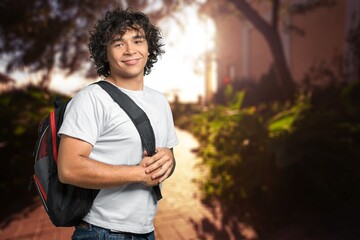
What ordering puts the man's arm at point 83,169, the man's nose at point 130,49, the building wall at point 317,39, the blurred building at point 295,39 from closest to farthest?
the man's arm at point 83,169, the man's nose at point 130,49, the blurred building at point 295,39, the building wall at point 317,39

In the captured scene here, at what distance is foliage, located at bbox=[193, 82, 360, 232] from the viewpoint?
4320mm

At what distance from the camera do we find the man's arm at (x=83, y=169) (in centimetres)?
134

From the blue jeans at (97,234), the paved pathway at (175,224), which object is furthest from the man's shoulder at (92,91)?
the paved pathway at (175,224)

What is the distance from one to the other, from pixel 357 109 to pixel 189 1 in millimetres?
6957

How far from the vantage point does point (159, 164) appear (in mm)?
1492

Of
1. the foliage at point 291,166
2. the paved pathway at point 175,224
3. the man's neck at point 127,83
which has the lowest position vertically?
the paved pathway at point 175,224

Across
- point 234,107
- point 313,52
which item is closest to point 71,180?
point 234,107

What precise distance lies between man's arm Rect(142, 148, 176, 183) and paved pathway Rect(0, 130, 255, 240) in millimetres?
2618

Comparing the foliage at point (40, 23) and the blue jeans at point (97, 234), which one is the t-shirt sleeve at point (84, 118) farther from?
the foliage at point (40, 23)

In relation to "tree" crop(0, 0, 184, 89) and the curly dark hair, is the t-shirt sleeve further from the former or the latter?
"tree" crop(0, 0, 184, 89)

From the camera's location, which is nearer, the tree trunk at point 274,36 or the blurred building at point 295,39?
the tree trunk at point 274,36

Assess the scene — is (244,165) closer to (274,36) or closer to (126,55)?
(126,55)

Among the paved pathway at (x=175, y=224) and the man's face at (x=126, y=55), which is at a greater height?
the man's face at (x=126, y=55)

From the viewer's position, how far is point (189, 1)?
423 inches
